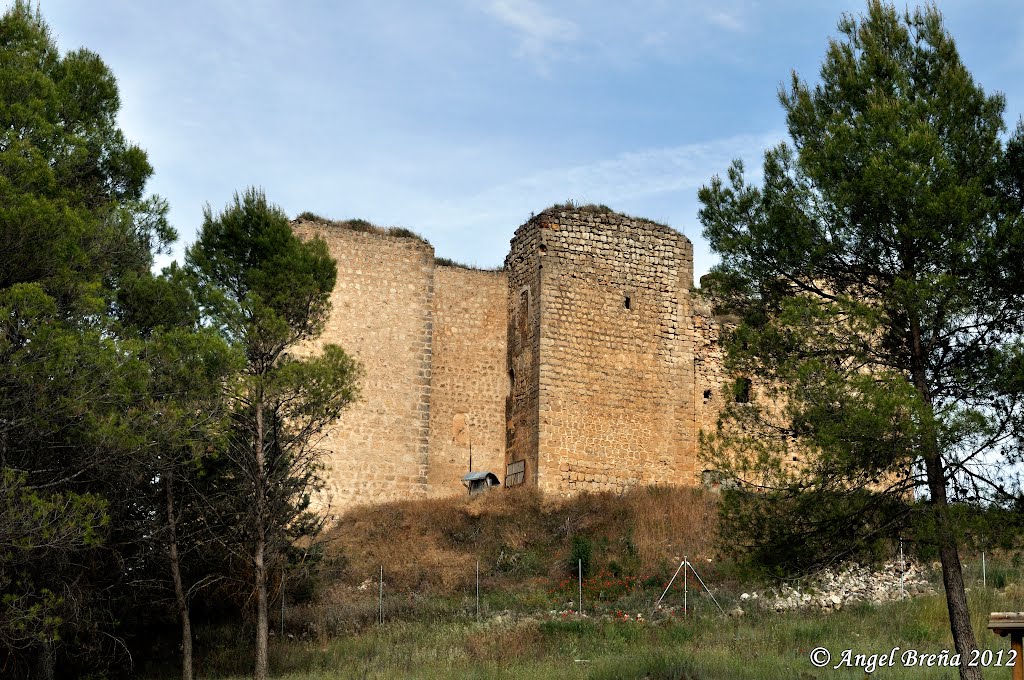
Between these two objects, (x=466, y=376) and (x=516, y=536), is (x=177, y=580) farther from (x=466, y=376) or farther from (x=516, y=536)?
(x=466, y=376)

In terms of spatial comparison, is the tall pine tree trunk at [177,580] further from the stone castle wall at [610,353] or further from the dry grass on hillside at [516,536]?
the stone castle wall at [610,353]

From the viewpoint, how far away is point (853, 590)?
15.6m

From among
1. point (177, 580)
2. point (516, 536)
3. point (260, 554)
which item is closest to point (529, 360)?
point (516, 536)

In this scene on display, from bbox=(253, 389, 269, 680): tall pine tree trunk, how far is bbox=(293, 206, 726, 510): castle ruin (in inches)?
200

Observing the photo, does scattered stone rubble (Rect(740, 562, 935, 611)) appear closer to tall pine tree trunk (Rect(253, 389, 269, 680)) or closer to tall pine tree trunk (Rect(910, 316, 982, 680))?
tall pine tree trunk (Rect(910, 316, 982, 680))

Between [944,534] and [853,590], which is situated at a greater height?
[944,534]

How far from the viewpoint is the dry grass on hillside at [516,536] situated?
1767 cm

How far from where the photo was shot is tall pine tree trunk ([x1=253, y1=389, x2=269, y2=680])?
13906 mm

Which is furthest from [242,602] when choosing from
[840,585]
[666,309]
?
[666,309]

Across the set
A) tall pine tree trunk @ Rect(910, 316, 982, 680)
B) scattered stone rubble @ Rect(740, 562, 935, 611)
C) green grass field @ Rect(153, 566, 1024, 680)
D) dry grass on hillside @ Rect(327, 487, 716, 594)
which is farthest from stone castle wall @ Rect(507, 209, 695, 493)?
tall pine tree trunk @ Rect(910, 316, 982, 680)

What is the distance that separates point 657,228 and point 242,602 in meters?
→ 10.6
